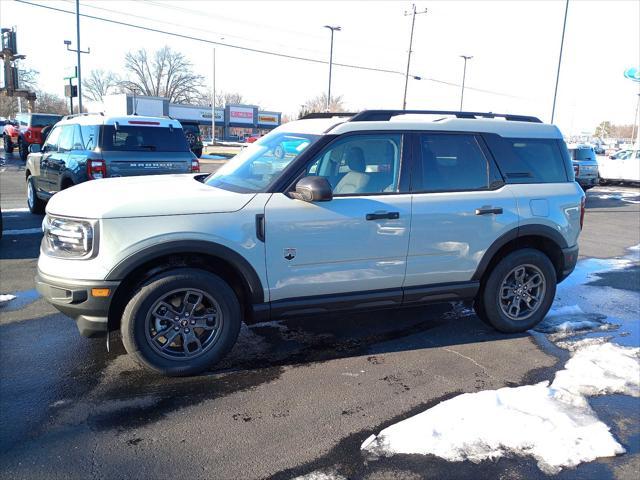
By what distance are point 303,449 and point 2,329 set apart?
10.5ft

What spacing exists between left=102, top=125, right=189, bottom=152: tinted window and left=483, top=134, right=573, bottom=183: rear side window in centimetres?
591

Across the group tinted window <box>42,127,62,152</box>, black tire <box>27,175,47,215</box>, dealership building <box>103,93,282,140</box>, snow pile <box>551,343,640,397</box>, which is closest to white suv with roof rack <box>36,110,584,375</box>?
snow pile <box>551,343,640,397</box>

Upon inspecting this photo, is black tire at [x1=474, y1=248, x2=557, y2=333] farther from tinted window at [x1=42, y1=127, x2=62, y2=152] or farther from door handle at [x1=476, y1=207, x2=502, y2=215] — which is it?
tinted window at [x1=42, y1=127, x2=62, y2=152]

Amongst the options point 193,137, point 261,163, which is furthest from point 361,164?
point 193,137

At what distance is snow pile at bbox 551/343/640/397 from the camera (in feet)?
12.8

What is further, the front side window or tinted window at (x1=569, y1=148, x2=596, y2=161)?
tinted window at (x1=569, y1=148, x2=596, y2=161)

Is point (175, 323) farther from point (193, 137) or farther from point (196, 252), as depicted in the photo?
point (193, 137)

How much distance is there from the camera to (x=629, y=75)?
3569 centimetres

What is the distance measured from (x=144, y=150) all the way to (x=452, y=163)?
5809mm

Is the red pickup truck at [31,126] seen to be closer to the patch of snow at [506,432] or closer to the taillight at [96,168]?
the taillight at [96,168]

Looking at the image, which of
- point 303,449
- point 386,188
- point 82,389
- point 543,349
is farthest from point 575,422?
point 82,389

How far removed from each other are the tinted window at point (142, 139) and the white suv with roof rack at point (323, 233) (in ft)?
14.0

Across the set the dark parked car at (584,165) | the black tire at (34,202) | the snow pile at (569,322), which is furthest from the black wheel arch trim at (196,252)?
the dark parked car at (584,165)

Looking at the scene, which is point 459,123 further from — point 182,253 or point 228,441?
point 228,441
